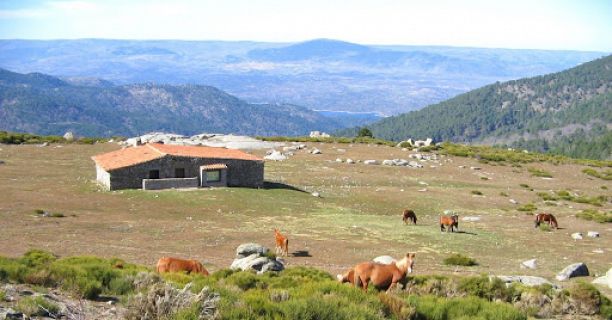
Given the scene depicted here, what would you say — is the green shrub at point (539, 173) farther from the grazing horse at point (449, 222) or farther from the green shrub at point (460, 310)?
the green shrub at point (460, 310)

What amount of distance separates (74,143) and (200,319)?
72165 mm

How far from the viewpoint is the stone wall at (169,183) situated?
42.2 metres

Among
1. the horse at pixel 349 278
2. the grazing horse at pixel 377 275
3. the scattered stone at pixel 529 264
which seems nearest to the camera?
the grazing horse at pixel 377 275

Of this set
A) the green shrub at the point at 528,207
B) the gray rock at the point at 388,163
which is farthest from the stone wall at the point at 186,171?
the gray rock at the point at 388,163

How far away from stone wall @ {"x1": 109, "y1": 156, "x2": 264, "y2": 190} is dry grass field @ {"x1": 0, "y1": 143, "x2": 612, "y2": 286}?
146cm

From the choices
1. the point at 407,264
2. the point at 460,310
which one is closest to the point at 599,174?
the point at 407,264

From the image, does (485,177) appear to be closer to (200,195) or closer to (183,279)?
(200,195)

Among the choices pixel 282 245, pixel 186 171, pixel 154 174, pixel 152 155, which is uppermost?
pixel 152 155

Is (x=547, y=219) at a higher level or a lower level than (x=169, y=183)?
lower

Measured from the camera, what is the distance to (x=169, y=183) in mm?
43094

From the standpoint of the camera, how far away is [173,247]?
90.4ft

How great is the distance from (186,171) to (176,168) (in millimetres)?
726

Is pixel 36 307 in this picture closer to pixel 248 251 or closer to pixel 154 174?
pixel 248 251

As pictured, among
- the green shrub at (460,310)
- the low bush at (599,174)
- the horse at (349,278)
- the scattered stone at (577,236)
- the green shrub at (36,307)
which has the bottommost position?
the low bush at (599,174)
